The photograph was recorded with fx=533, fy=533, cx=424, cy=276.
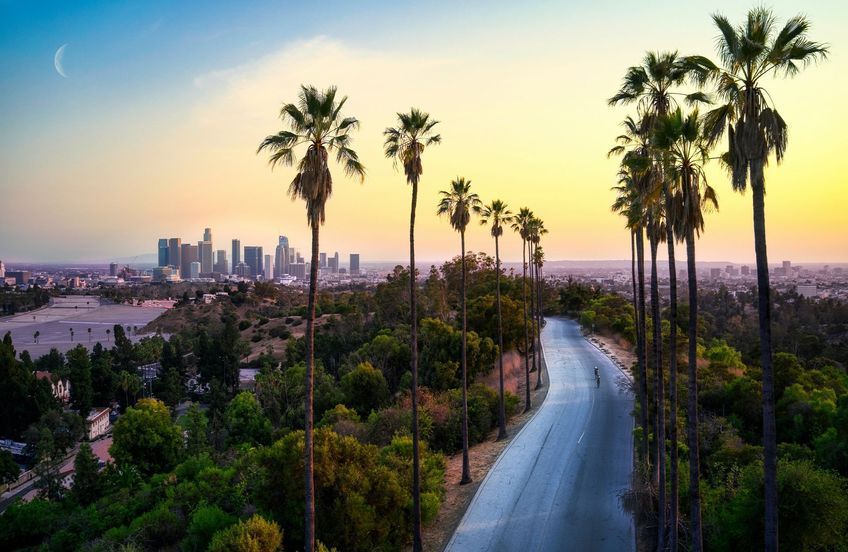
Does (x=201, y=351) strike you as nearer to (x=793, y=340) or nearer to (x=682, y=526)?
(x=682, y=526)

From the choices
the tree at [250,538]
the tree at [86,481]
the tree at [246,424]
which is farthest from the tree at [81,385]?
the tree at [250,538]

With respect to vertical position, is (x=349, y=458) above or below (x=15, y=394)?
above

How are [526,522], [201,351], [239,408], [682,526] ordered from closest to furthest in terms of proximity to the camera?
[682,526] → [526,522] → [239,408] → [201,351]

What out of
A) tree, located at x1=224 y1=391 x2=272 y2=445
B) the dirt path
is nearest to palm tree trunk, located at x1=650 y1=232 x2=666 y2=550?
the dirt path

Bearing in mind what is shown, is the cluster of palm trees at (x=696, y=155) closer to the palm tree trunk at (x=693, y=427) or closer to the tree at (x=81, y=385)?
the palm tree trunk at (x=693, y=427)

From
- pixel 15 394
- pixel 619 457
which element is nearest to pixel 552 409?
pixel 619 457

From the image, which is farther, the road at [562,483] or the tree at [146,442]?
the tree at [146,442]

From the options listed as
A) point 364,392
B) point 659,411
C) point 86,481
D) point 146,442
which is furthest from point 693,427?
point 146,442
